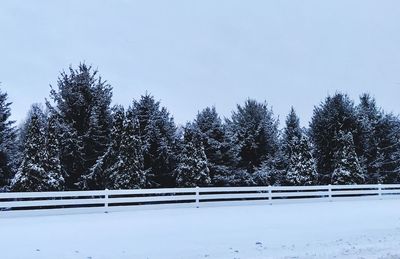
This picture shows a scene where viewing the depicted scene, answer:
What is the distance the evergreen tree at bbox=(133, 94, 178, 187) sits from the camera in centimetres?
2794

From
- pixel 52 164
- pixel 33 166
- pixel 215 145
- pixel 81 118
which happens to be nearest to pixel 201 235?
pixel 33 166

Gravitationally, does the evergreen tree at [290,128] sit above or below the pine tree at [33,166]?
above

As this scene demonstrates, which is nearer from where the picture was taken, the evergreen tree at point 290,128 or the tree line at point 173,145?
the tree line at point 173,145

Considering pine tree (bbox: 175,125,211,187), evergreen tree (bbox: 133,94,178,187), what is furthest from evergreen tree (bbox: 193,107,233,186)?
pine tree (bbox: 175,125,211,187)

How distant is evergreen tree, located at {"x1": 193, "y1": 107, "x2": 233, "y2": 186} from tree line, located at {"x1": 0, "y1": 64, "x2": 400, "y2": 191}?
75mm

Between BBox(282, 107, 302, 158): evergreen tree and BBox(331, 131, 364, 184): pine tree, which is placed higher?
BBox(282, 107, 302, 158): evergreen tree

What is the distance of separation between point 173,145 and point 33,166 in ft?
37.6

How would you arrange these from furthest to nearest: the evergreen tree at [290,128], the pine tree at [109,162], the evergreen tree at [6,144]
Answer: the evergreen tree at [290,128] < the evergreen tree at [6,144] < the pine tree at [109,162]

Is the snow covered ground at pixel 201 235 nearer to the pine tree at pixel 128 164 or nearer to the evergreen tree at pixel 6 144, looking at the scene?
the pine tree at pixel 128 164

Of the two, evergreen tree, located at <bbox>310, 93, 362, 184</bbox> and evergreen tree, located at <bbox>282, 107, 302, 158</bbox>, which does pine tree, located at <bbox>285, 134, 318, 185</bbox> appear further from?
evergreen tree, located at <bbox>310, 93, 362, 184</bbox>

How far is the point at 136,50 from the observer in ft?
92.8

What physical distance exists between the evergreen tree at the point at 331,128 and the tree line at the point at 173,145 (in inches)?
3.4

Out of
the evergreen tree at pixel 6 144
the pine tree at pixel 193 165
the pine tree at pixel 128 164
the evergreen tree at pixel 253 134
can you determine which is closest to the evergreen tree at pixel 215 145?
the evergreen tree at pixel 253 134

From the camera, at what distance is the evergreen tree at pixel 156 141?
27938 millimetres
